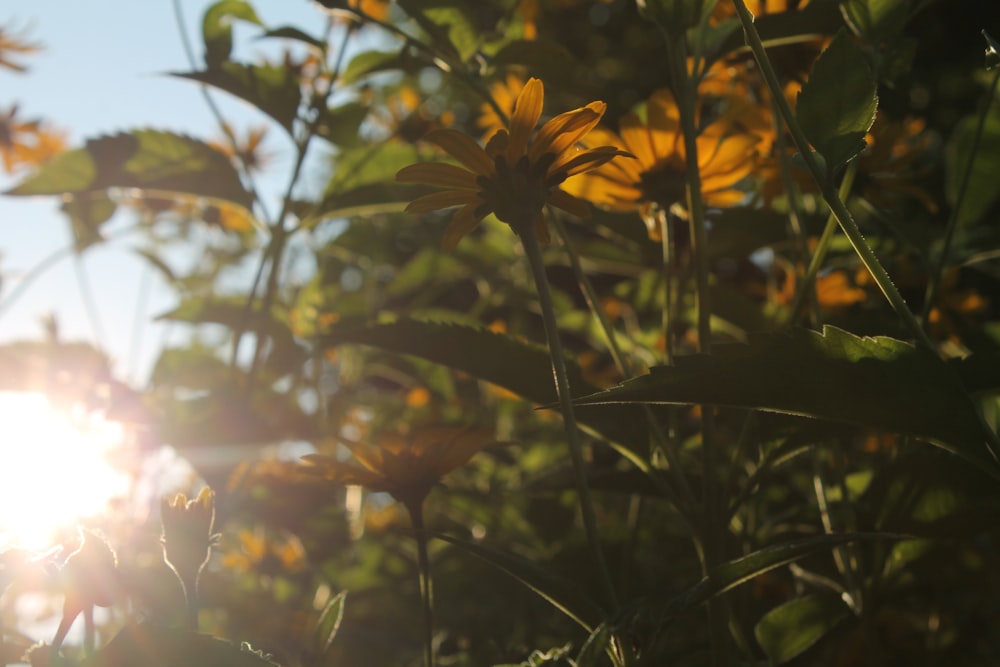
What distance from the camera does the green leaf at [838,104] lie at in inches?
19.4

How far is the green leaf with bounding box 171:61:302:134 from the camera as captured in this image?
936 mm

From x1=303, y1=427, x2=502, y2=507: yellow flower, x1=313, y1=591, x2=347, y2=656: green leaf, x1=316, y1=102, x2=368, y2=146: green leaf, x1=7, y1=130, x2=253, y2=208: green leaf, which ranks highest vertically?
x1=316, y1=102, x2=368, y2=146: green leaf

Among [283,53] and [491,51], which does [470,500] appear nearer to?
[491,51]

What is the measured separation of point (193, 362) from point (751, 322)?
2.72 feet

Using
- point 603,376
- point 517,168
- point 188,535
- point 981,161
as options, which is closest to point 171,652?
point 188,535

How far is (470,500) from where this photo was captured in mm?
1311

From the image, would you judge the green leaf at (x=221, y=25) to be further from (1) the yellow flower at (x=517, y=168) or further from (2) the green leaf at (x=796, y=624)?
(2) the green leaf at (x=796, y=624)

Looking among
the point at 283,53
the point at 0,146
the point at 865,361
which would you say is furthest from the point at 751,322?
the point at 0,146

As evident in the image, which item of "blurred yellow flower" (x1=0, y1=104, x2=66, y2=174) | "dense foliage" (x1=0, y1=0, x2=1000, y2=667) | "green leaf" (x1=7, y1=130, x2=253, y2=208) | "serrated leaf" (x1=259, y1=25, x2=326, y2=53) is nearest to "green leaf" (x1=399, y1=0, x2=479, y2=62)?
"dense foliage" (x1=0, y1=0, x2=1000, y2=667)

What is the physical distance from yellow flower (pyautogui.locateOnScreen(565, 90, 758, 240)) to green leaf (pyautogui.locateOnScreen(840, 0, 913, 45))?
0.14 meters

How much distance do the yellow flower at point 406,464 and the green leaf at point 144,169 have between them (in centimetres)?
45

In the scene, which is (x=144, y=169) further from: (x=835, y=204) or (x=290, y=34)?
(x=835, y=204)

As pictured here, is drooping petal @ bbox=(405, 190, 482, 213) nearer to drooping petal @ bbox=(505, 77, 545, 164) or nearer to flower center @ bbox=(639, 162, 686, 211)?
drooping petal @ bbox=(505, 77, 545, 164)

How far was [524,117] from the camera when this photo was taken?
56 cm
